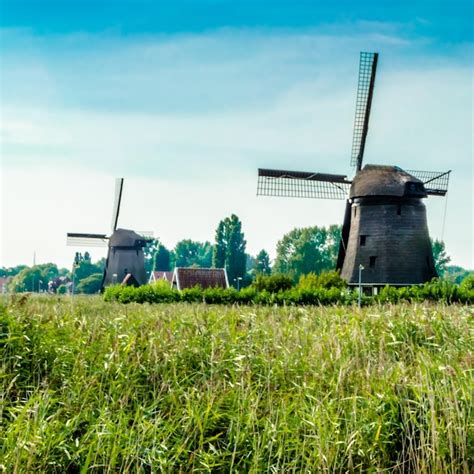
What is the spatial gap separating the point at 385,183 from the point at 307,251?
162 ft

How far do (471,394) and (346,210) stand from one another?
26.5 metres

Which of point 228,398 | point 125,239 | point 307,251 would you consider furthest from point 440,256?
point 228,398

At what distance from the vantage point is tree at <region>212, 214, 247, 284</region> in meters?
71.5

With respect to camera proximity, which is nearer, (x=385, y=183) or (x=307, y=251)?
(x=385, y=183)

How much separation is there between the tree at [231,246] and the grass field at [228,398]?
201 feet

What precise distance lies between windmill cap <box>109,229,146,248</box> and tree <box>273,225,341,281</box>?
86.5ft

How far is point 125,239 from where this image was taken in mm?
54188

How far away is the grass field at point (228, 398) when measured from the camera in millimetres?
6633

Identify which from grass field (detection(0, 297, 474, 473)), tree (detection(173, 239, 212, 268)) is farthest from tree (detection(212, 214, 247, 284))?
grass field (detection(0, 297, 474, 473))

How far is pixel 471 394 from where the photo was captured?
23.1 ft

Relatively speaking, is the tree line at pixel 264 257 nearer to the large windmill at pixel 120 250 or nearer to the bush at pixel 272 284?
the large windmill at pixel 120 250

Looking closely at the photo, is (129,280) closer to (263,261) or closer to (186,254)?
(263,261)

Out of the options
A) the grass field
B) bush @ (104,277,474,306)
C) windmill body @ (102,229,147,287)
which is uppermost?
windmill body @ (102,229,147,287)

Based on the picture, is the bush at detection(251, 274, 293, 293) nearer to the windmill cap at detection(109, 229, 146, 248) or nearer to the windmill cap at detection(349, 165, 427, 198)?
the windmill cap at detection(349, 165, 427, 198)
